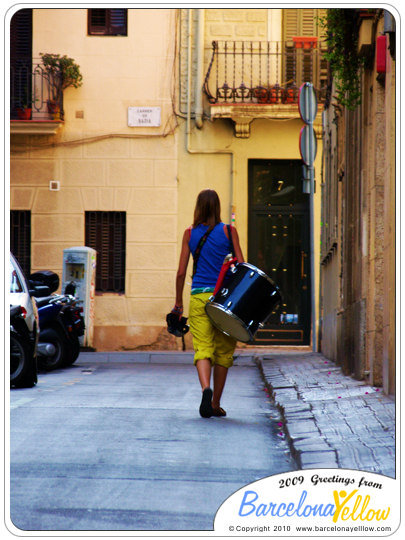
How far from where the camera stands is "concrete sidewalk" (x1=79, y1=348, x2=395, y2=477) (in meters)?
4.23

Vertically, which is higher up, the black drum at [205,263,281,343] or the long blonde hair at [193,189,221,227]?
the long blonde hair at [193,189,221,227]

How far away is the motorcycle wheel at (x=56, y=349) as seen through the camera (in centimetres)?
1157

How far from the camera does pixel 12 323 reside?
8156 millimetres

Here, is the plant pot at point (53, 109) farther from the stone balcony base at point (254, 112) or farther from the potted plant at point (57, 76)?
the stone balcony base at point (254, 112)

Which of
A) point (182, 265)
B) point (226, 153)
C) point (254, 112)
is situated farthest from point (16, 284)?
point (226, 153)

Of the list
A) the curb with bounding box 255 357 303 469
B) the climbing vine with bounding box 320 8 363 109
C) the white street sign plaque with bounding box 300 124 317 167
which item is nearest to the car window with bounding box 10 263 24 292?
the curb with bounding box 255 357 303 469

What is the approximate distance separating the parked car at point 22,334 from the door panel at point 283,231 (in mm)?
8625

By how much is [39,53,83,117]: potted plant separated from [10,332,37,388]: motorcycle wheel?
252 inches

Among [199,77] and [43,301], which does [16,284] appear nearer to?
[43,301]

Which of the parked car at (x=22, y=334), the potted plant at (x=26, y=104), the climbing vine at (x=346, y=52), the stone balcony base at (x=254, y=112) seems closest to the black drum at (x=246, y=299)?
the parked car at (x=22, y=334)

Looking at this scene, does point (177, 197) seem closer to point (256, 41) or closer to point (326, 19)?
point (256, 41)

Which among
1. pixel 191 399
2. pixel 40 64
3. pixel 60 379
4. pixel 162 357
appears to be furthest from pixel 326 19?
pixel 40 64

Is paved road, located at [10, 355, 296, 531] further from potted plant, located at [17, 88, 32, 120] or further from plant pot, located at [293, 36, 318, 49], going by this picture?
plant pot, located at [293, 36, 318, 49]

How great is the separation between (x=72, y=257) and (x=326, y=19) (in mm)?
7527
